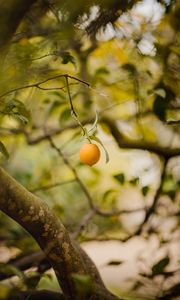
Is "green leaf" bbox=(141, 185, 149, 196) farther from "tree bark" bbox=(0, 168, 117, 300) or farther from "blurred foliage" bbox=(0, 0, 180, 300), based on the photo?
"tree bark" bbox=(0, 168, 117, 300)

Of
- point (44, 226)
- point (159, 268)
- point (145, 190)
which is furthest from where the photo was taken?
point (145, 190)

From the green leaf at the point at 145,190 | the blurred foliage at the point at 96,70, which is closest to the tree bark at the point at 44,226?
the blurred foliage at the point at 96,70

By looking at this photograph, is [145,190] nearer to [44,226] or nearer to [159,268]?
[159,268]

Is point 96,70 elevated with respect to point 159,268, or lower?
elevated

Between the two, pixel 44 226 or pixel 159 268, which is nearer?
pixel 44 226

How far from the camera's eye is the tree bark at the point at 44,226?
30.8 inches

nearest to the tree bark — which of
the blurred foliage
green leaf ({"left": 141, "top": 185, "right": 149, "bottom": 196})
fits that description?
the blurred foliage

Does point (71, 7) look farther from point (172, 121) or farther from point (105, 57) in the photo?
point (105, 57)

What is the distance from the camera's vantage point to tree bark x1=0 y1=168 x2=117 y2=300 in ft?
2.56

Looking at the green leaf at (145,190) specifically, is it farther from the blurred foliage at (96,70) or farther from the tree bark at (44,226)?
the tree bark at (44,226)

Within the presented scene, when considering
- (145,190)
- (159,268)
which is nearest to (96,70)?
(145,190)

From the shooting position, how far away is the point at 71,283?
94 centimetres

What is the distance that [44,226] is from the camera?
86cm

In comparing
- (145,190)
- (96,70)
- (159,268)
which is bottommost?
(159,268)
